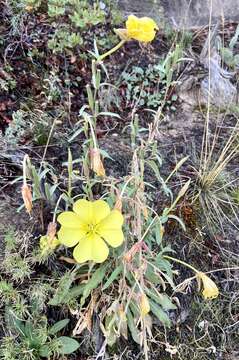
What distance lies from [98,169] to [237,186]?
1017 mm

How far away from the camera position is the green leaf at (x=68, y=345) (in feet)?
6.24

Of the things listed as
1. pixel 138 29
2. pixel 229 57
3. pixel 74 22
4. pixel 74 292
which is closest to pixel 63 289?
pixel 74 292

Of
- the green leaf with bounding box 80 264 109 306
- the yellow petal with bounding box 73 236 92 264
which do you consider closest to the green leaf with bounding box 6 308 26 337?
the green leaf with bounding box 80 264 109 306

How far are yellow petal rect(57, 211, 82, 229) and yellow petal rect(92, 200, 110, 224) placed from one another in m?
0.05

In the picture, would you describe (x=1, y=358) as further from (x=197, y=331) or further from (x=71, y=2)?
(x=71, y=2)

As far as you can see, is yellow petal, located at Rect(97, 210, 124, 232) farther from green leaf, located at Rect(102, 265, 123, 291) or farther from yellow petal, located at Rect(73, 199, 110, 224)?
green leaf, located at Rect(102, 265, 123, 291)

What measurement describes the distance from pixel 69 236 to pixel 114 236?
138 millimetres

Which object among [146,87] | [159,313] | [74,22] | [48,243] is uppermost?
[74,22]

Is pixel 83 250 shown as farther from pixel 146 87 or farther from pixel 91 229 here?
pixel 146 87

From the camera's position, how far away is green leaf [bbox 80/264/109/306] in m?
1.84

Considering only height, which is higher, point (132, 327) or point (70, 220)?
point (70, 220)

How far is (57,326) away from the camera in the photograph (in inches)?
75.3

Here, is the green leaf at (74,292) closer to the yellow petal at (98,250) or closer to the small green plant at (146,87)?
the yellow petal at (98,250)

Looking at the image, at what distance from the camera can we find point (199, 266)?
87.8 inches
